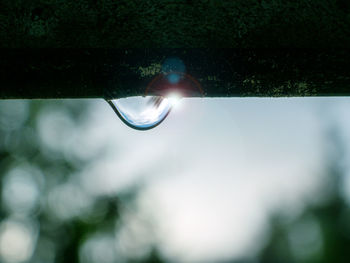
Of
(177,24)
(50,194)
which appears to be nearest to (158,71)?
(177,24)

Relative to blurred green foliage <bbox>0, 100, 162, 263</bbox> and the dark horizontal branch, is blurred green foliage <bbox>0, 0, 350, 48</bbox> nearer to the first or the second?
the dark horizontal branch

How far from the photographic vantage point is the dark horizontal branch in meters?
1.01

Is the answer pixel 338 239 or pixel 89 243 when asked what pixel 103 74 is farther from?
pixel 338 239

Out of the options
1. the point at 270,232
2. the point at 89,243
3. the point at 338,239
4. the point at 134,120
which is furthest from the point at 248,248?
the point at 134,120

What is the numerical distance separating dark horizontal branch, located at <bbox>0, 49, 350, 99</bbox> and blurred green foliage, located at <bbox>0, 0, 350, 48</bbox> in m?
0.03

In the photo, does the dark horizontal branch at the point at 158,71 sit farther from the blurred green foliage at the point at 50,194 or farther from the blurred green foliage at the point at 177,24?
the blurred green foliage at the point at 50,194

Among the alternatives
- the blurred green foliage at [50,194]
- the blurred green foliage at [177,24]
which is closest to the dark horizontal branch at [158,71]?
the blurred green foliage at [177,24]

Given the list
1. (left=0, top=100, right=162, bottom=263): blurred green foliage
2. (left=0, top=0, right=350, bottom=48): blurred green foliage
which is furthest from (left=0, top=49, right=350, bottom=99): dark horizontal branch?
(left=0, top=100, right=162, bottom=263): blurred green foliage

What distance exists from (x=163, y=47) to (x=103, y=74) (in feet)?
0.82

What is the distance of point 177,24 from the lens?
0.99 meters

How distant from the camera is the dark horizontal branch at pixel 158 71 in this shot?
39.8 inches

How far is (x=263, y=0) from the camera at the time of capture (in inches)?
38.7

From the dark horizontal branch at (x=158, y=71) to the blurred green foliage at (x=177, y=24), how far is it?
34 mm

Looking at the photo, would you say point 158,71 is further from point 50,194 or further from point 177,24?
point 50,194
